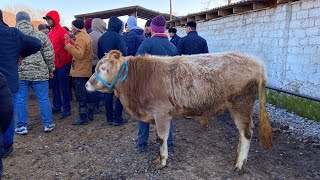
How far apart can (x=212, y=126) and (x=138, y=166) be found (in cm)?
225

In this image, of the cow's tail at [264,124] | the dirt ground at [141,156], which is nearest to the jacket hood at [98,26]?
the dirt ground at [141,156]

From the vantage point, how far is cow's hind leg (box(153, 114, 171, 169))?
12.6ft

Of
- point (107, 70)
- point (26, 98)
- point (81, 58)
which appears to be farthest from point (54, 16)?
point (107, 70)

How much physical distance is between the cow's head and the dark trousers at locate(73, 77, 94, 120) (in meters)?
1.68

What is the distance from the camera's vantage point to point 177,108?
12.8 feet

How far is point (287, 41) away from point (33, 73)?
5.97 meters

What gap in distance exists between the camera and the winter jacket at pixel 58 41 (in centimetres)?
587

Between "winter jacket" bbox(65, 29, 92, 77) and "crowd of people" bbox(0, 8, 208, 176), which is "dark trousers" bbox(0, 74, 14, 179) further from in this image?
"winter jacket" bbox(65, 29, 92, 77)

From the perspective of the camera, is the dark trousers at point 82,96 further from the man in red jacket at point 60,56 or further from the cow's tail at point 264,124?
the cow's tail at point 264,124

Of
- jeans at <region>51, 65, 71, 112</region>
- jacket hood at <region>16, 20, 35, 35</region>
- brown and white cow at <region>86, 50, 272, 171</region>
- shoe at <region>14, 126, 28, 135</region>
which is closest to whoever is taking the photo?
brown and white cow at <region>86, 50, 272, 171</region>

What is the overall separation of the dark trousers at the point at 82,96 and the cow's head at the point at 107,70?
1.68 metres

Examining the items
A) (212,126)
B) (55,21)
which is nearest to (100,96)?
(55,21)

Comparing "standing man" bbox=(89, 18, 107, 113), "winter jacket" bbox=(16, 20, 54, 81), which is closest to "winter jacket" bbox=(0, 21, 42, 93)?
"winter jacket" bbox=(16, 20, 54, 81)

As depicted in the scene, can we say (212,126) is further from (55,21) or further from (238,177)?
(55,21)
